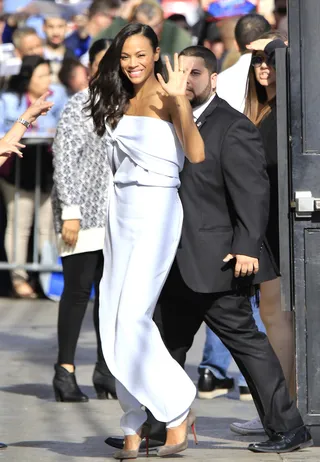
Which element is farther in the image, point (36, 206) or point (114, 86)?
point (36, 206)

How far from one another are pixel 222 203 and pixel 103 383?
213 centimetres

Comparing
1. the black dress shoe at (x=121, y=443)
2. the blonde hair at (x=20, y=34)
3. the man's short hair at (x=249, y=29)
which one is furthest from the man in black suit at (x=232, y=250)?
the blonde hair at (x=20, y=34)

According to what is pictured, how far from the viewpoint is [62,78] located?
11.8 m

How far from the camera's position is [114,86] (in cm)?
582

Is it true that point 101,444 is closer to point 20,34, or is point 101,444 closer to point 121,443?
point 121,443

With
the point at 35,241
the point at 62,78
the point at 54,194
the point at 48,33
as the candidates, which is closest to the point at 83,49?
the point at 48,33

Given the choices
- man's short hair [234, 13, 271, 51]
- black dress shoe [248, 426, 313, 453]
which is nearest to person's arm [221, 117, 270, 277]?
black dress shoe [248, 426, 313, 453]

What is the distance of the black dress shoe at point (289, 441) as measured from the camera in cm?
568

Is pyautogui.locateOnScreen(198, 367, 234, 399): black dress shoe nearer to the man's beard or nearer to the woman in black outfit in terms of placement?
the woman in black outfit

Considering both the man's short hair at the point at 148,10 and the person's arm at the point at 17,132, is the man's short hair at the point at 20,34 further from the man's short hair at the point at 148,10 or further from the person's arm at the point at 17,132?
the person's arm at the point at 17,132

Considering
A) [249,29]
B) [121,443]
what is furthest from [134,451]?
[249,29]

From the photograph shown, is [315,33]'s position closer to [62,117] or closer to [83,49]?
[62,117]

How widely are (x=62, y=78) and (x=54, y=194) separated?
4.30 metres

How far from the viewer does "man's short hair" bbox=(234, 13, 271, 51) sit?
25.8 ft
